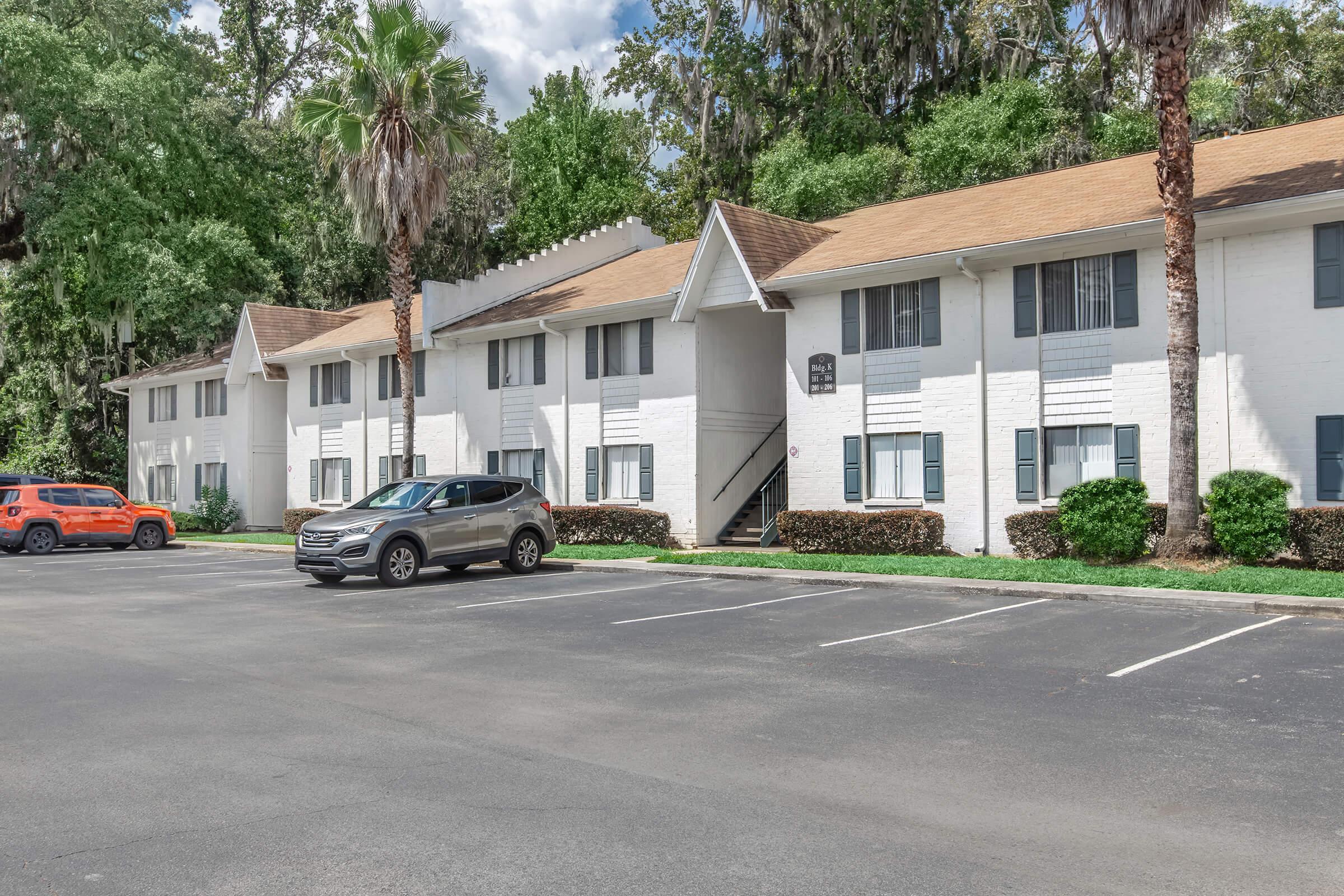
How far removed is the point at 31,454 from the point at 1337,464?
45.0m

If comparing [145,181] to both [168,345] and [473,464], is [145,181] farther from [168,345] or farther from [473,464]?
[473,464]

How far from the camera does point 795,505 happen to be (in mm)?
24141

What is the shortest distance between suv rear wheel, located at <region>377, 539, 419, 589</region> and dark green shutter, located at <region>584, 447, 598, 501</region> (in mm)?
10184

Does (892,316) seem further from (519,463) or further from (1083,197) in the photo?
(519,463)

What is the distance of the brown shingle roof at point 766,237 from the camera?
78.7 feet

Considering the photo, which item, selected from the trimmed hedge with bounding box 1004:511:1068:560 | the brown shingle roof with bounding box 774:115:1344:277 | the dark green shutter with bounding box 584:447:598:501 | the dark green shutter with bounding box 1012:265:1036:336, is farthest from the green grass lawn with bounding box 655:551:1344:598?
the dark green shutter with bounding box 584:447:598:501

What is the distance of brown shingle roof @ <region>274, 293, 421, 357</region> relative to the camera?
110 ft

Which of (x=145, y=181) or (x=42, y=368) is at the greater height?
(x=145, y=181)

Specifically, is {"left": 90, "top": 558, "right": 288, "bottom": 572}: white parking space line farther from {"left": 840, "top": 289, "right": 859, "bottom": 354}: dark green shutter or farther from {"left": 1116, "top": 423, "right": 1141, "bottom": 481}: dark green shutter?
{"left": 1116, "top": 423, "right": 1141, "bottom": 481}: dark green shutter

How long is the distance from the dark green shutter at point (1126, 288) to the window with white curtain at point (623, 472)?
11459mm

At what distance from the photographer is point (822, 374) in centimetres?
2369

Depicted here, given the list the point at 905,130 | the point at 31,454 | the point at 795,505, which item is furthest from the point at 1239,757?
the point at 31,454

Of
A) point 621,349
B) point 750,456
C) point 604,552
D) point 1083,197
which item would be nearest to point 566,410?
point 621,349

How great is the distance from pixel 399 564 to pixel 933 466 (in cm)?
1033
